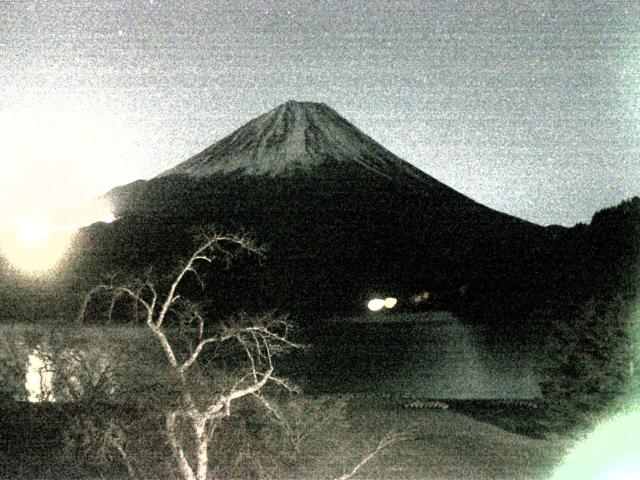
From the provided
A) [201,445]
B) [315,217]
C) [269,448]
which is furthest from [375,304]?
[201,445]

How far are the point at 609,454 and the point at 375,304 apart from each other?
47053 millimetres

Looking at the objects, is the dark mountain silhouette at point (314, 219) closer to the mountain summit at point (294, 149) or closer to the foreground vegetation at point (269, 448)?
the mountain summit at point (294, 149)

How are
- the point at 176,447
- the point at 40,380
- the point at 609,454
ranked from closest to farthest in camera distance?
the point at 176,447 < the point at 40,380 < the point at 609,454

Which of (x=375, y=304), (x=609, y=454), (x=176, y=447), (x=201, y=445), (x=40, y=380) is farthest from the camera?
(x=375, y=304)

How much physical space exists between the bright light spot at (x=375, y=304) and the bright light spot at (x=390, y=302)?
0.53 meters

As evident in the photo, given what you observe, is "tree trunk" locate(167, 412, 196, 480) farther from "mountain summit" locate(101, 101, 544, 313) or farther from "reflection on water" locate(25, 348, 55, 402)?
"mountain summit" locate(101, 101, 544, 313)

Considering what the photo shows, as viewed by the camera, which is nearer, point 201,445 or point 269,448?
point 201,445

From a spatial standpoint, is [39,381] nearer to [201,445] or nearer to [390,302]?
[201,445]

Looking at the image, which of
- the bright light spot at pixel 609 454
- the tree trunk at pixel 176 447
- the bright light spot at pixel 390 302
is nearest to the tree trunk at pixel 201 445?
the tree trunk at pixel 176 447

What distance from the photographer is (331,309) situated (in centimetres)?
6097

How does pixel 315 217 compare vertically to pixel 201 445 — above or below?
above

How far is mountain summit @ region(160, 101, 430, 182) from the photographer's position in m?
106

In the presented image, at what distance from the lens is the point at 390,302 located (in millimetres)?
56250

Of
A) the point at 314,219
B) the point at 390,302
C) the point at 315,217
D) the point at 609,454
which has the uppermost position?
the point at 315,217
